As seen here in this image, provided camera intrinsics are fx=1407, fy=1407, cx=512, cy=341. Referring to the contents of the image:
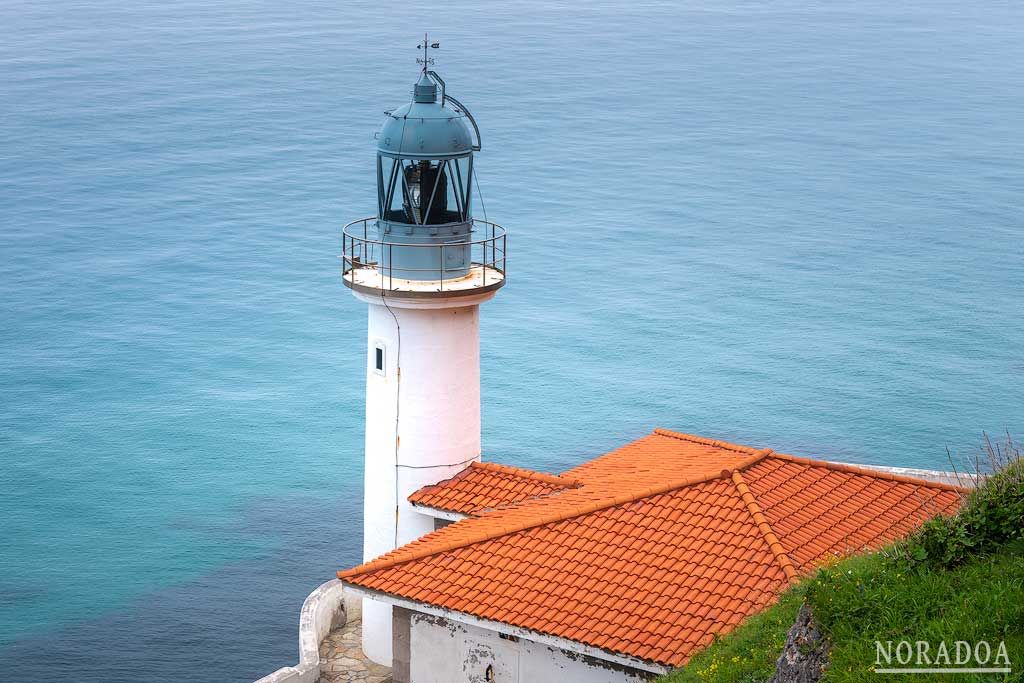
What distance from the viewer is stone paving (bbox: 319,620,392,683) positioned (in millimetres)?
18531

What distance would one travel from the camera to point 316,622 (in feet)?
63.2

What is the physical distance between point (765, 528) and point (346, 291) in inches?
1867

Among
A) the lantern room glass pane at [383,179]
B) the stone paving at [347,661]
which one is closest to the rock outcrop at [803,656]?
the stone paving at [347,661]

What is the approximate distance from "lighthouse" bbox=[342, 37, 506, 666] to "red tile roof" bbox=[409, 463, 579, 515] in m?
0.22

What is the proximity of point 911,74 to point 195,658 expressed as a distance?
3650 inches

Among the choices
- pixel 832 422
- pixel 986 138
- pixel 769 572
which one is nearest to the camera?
pixel 769 572

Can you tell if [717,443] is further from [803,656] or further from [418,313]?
[803,656]

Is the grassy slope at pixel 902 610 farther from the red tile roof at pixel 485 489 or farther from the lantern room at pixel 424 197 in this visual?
the lantern room at pixel 424 197

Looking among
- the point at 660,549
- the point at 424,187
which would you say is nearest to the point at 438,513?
the point at 660,549

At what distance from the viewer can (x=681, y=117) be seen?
3642 inches

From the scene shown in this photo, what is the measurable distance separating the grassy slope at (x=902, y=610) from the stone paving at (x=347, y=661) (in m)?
7.82

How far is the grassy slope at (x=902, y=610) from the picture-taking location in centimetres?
998

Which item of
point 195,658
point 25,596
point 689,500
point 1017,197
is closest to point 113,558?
point 25,596

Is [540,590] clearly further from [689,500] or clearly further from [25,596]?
[25,596]
